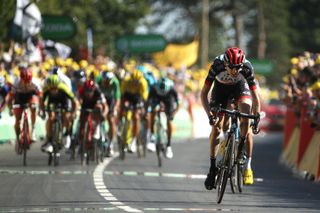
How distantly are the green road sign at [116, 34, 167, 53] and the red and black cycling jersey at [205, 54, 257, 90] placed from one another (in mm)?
25770

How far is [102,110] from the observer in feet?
75.8

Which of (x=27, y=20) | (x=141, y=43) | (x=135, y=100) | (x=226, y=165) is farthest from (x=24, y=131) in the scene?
(x=141, y=43)

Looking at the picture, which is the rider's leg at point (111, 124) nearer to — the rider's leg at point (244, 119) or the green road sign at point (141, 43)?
the rider's leg at point (244, 119)

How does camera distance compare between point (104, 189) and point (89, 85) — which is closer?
point (104, 189)

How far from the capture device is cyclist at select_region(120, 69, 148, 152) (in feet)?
83.5

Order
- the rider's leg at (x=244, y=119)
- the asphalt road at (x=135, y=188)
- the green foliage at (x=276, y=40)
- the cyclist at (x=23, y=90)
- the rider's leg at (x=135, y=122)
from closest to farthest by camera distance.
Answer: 1. the asphalt road at (x=135, y=188)
2. the rider's leg at (x=244, y=119)
3. the cyclist at (x=23, y=90)
4. the rider's leg at (x=135, y=122)
5. the green foliage at (x=276, y=40)

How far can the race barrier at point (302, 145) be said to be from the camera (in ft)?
69.1

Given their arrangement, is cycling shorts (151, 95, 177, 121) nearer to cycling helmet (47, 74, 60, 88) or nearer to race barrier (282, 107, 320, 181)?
race barrier (282, 107, 320, 181)

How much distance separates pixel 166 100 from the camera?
81.0ft

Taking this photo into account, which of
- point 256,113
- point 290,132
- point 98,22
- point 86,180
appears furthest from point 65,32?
point 98,22

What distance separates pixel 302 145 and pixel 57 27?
1042 centimetres

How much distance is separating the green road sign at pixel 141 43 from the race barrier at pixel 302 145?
557 inches

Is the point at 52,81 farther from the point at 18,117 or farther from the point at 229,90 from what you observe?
the point at 229,90

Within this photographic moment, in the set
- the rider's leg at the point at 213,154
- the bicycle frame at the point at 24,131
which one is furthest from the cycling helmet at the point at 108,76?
the rider's leg at the point at 213,154
